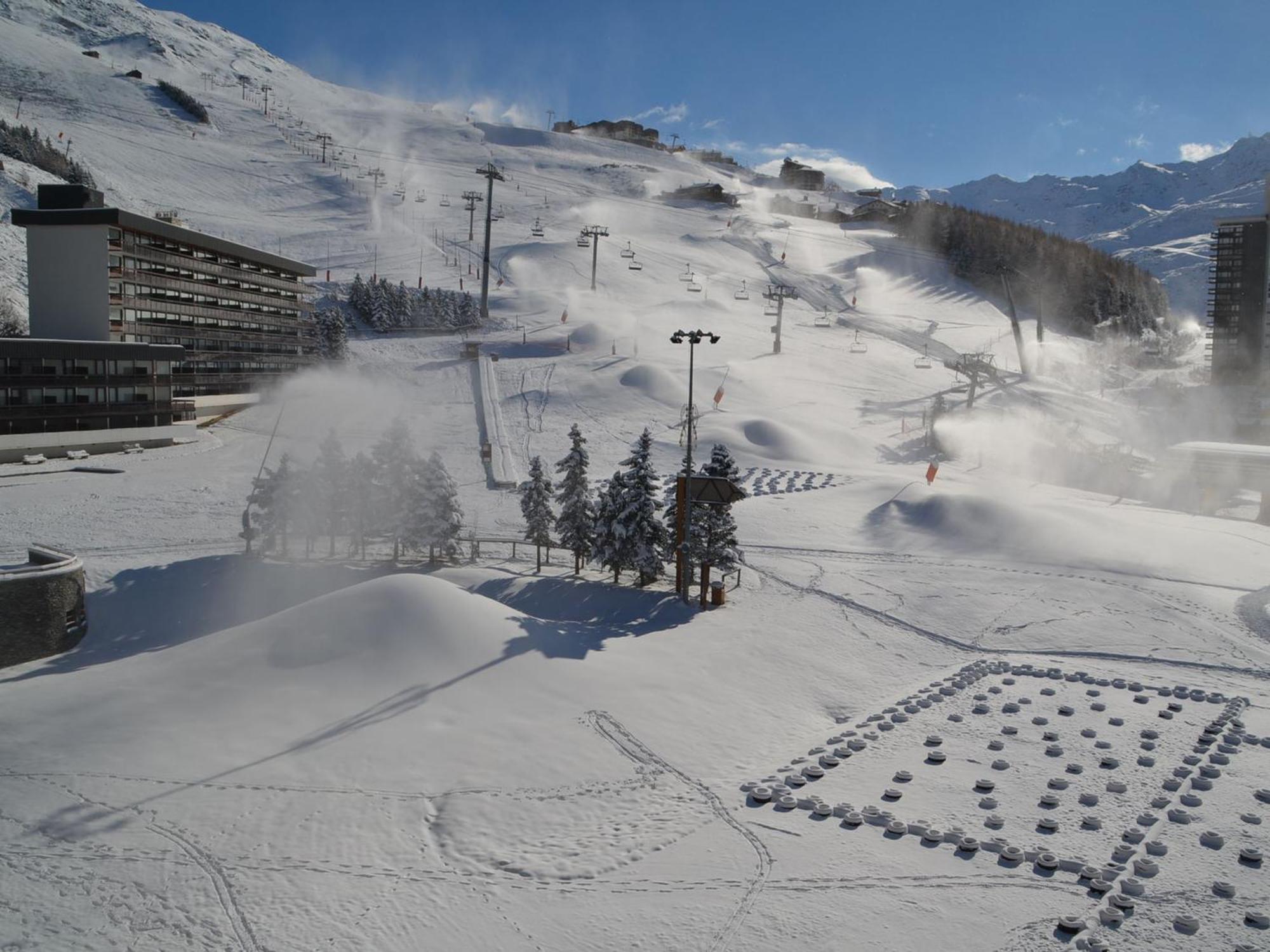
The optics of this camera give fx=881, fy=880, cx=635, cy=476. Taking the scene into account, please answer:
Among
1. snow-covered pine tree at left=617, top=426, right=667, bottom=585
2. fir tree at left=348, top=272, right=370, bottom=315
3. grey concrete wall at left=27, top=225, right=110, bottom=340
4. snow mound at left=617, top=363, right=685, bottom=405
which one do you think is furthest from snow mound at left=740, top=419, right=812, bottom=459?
fir tree at left=348, top=272, right=370, bottom=315

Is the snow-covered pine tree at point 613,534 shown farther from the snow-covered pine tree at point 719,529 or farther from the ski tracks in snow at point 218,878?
the ski tracks in snow at point 218,878

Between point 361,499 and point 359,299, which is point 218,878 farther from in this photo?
point 359,299

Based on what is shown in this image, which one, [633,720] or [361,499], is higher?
[361,499]

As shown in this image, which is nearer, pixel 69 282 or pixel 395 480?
pixel 395 480

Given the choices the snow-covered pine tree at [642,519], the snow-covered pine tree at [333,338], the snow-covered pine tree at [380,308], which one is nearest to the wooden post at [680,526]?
the snow-covered pine tree at [642,519]

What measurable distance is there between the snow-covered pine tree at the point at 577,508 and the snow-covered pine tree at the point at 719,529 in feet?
13.7

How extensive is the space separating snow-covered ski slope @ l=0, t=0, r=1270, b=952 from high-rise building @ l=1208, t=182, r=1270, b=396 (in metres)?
41.2

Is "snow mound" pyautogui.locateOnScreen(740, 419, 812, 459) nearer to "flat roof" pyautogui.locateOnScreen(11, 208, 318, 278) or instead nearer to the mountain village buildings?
the mountain village buildings

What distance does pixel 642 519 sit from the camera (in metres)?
24.4

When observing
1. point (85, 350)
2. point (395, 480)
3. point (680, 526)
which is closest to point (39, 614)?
point (395, 480)

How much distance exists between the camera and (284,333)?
58.7m

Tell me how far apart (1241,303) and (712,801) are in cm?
8109

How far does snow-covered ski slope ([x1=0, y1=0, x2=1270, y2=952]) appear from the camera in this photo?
998 centimetres

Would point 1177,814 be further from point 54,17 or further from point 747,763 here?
point 54,17
